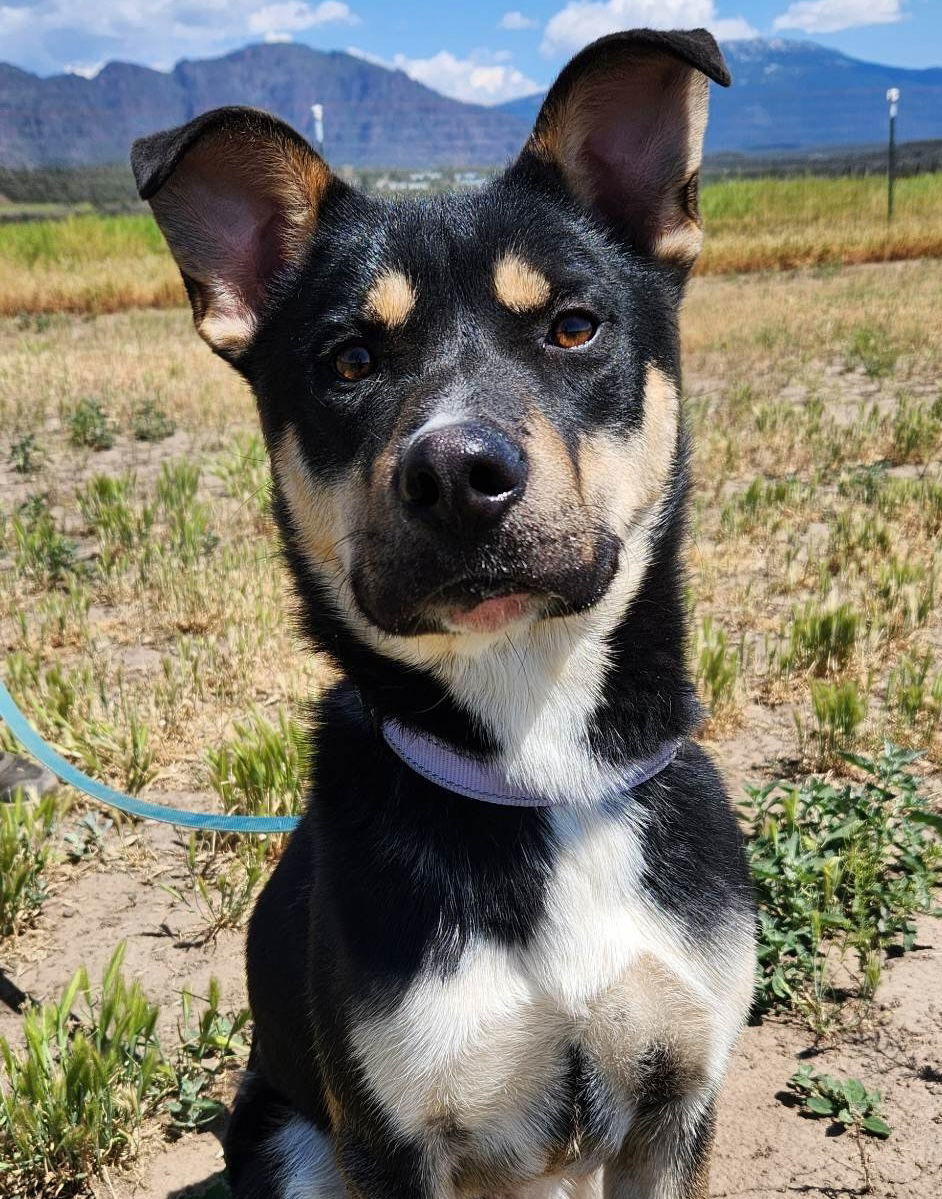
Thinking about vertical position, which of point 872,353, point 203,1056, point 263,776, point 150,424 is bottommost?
point 150,424

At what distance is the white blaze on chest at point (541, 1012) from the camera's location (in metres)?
2.03

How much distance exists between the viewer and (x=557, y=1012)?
2.06m

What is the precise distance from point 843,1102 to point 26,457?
303 inches

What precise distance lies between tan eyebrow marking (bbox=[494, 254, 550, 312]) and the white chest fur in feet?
3.51

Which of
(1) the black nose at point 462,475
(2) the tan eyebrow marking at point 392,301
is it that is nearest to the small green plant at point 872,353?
(2) the tan eyebrow marking at point 392,301

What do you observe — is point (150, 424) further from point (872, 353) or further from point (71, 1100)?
point (71, 1100)

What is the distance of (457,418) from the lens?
1953 millimetres

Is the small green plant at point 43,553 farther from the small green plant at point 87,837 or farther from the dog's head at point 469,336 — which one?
the dog's head at point 469,336

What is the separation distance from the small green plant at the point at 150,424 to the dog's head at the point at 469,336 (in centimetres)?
728

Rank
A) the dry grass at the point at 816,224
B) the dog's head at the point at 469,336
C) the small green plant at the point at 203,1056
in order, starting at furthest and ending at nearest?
the dry grass at the point at 816,224 → the small green plant at the point at 203,1056 → the dog's head at the point at 469,336

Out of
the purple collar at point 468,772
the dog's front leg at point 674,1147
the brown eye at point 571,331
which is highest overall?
the brown eye at point 571,331

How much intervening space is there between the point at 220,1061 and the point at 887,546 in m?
4.27

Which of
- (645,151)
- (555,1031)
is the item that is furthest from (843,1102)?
(645,151)

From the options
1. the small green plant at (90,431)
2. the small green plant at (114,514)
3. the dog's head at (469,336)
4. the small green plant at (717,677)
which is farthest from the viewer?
the small green plant at (90,431)
